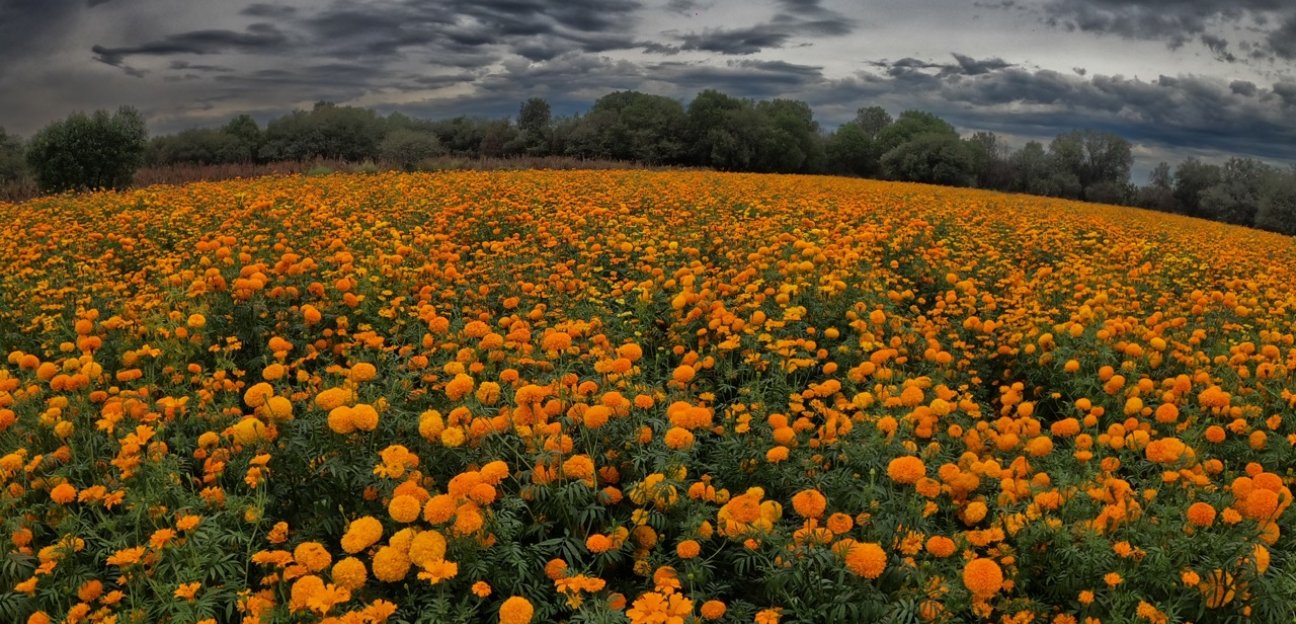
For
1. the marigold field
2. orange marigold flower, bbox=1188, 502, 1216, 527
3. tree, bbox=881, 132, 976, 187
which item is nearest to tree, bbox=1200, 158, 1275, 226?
tree, bbox=881, 132, 976, 187

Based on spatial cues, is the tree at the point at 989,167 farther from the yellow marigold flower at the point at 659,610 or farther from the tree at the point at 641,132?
the yellow marigold flower at the point at 659,610

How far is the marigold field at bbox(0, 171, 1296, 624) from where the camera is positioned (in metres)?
2.96

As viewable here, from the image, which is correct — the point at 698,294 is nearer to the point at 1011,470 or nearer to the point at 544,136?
the point at 1011,470

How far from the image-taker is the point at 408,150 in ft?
90.8

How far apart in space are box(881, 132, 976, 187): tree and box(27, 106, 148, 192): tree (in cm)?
4356

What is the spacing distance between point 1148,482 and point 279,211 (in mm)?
9425

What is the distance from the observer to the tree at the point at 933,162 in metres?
48.5

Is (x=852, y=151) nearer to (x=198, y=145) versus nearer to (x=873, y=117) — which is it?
(x=873, y=117)

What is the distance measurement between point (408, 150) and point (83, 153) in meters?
9.88

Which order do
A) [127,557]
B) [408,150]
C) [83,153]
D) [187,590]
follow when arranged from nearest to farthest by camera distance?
[187,590]
[127,557]
[83,153]
[408,150]

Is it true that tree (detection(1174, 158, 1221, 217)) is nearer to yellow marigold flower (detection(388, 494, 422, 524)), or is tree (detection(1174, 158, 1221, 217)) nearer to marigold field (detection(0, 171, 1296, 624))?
A: marigold field (detection(0, 171, 1296, 624))

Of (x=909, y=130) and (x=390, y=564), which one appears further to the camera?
(x=909, y=130)

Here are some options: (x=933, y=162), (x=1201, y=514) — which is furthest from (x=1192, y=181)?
(x=1201, y=514)

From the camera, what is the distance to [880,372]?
15.0 ft
